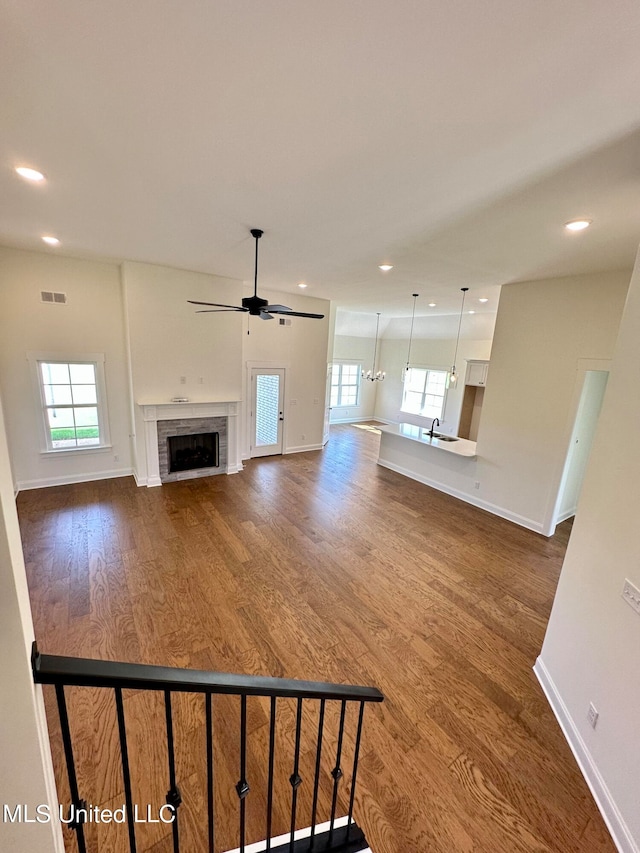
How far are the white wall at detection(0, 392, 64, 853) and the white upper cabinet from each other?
9.61 m

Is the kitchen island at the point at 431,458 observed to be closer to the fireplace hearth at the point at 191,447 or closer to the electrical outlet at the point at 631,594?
the fireplace hearth at the point at 191,447

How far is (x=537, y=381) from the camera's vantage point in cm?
469

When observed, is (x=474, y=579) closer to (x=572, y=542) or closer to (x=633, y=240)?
(x=572, y=542)

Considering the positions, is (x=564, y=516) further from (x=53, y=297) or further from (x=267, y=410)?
(x=53, y=297)

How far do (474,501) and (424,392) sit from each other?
5.85 m

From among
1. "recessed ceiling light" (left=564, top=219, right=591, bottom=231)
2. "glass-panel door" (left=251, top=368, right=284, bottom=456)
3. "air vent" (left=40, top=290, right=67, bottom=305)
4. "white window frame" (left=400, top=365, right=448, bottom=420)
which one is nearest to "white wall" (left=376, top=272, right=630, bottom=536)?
"recessed ceiling light" (left=564, top=219, right=591, bottom=231)

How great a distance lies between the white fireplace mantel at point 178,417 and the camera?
5.53 m

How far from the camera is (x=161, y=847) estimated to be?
162 cm

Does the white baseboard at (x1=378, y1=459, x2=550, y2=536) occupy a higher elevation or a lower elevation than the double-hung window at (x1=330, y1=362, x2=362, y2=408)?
lower

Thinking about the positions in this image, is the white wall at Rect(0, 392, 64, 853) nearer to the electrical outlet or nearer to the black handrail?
the black handrail

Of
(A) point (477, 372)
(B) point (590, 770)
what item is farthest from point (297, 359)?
(B) point (590, 770)

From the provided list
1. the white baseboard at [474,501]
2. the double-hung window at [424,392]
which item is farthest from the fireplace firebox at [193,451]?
the double-hung window at [424,392]

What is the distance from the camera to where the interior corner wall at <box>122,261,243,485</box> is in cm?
521

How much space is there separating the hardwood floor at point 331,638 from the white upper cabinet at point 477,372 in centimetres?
487
